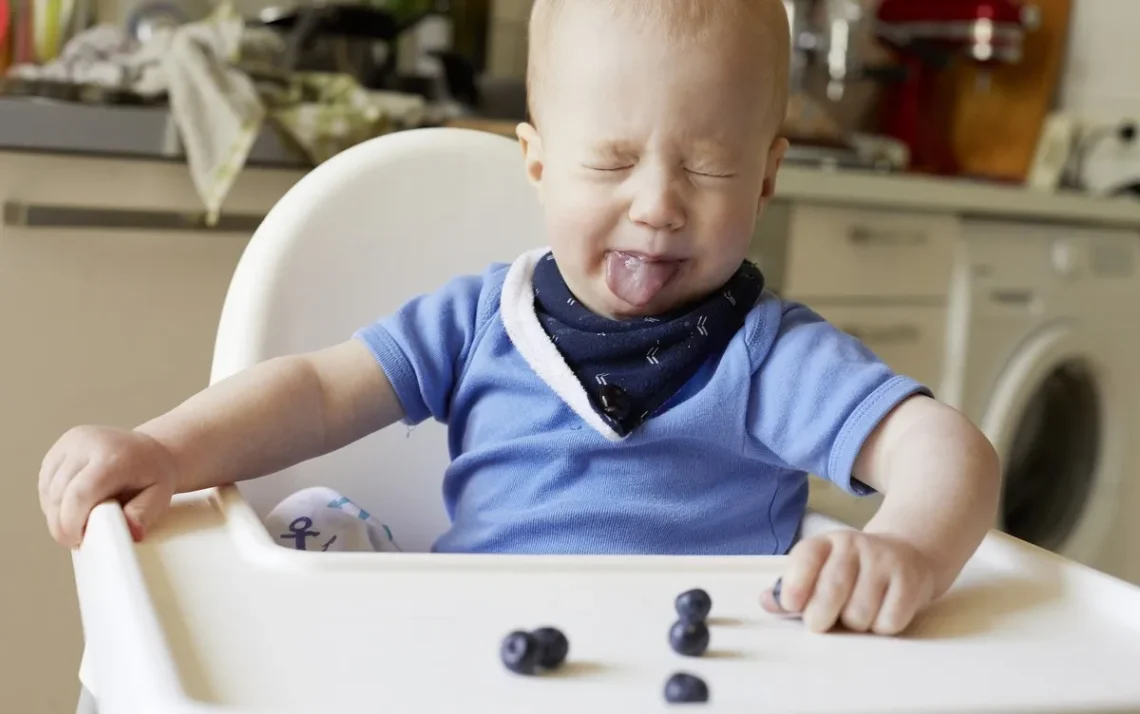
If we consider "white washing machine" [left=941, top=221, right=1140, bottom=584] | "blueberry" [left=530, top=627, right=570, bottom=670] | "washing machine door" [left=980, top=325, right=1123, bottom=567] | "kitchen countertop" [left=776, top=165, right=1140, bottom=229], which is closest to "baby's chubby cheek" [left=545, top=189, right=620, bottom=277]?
"blueberry" [left=530, top=627, right=570, bottom=670]

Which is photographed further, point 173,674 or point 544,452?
point 544,452

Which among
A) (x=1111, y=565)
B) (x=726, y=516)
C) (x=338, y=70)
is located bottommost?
(x=1111, y=565)

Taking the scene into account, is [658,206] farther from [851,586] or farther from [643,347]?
[851,586]

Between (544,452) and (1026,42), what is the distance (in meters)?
2.28

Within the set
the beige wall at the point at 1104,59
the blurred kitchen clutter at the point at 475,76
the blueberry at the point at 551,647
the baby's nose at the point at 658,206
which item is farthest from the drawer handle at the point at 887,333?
the blueberry at the point at 551,647

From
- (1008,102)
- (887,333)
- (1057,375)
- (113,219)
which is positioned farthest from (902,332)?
(113,219)

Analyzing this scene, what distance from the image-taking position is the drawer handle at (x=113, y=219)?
1404mm

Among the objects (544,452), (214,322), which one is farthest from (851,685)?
(214,322)

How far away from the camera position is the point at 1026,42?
2754mm

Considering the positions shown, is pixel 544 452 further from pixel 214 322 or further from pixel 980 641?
pixel 214 322

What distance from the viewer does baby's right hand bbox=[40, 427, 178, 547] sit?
67 centimetres

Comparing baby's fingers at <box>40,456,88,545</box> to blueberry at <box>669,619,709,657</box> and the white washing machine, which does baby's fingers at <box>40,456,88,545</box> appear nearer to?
blueberry at <box>669,619,709,657</box>

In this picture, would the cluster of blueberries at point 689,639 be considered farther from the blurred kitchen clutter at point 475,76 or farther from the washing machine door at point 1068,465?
the washing machine door at point 1068,465

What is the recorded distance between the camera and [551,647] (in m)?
0.49
